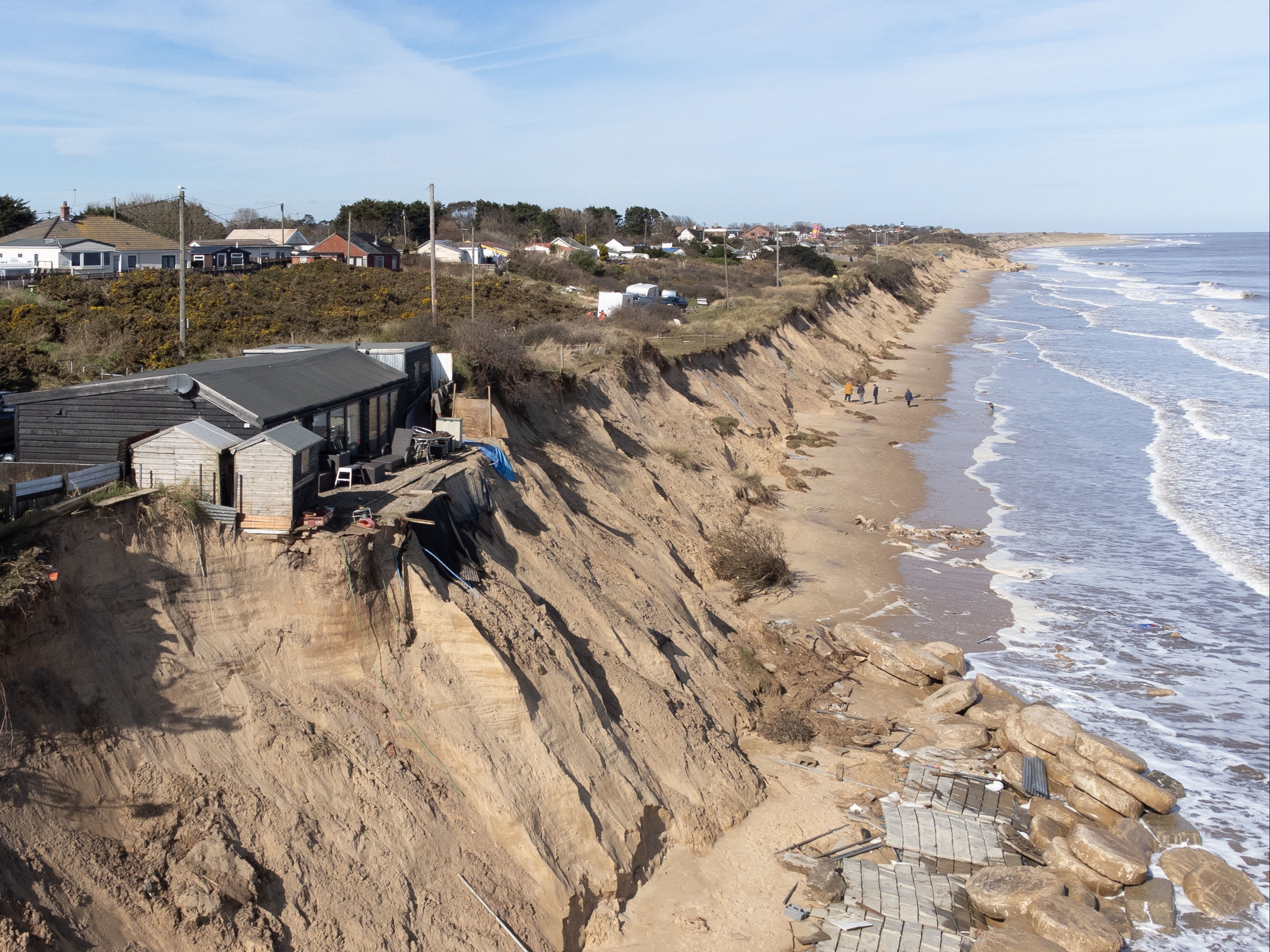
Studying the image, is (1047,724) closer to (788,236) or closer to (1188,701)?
(1188,701)

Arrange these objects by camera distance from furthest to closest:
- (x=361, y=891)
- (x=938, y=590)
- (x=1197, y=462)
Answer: (x=1197, y=462) → (x=938, y=590) → (x=361, y=891)

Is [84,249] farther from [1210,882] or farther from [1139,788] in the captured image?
[1210,882]

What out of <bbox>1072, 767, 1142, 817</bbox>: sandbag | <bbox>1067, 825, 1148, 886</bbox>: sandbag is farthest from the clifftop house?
<bbox>1067, 825, 1148, 886</bbox>: sandbag

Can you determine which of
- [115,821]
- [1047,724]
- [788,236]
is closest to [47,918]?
[115,821]

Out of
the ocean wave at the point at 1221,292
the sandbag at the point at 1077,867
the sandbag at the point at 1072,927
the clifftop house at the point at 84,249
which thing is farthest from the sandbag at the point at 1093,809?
the ocean wave at the point at 1221,292

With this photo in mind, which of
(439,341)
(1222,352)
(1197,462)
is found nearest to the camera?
(439,341)

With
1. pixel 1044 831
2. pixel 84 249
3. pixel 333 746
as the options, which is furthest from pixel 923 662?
pixel 84 249

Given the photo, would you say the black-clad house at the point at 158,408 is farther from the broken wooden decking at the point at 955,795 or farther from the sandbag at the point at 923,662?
the sandbag at the point at 923,662
